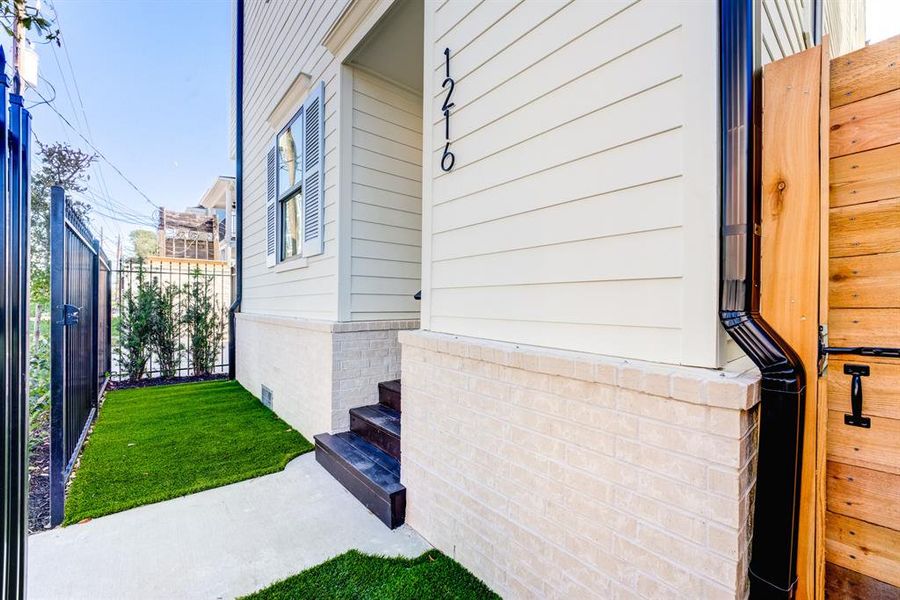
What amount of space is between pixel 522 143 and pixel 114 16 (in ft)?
37.3

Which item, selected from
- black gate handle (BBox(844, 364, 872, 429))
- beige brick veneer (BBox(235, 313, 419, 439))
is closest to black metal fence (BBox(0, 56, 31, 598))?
beige brick veneer (BBox(235, 313, 419, 439))

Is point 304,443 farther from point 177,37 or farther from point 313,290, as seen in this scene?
point 177,37

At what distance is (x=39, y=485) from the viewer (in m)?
2.77

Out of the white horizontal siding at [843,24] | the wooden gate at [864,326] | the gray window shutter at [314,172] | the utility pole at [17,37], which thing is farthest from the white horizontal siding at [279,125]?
the white horizontal siding at [843,24]

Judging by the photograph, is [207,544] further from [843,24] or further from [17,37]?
[843,24]

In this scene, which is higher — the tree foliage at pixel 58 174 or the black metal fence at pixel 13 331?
the tree foliage at pixel 58 174

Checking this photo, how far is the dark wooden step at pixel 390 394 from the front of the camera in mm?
3164

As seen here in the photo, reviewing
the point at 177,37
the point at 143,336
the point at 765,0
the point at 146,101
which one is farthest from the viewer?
the point at 146,101

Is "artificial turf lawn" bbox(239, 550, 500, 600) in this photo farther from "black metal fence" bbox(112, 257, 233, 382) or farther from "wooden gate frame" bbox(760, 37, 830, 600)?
"black metal fence" bbox(112, 257, 233, 382)

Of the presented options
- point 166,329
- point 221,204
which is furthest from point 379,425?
point 221,204

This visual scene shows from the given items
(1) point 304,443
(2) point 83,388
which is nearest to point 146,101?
(2) point 83,388

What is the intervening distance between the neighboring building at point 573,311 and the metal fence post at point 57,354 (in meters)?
1.54

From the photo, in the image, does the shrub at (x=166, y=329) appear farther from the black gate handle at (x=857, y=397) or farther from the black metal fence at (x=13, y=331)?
the black gate handle at (x=857, y=397)

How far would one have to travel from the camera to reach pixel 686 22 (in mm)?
1234
